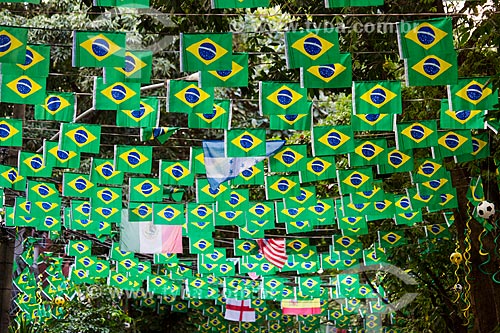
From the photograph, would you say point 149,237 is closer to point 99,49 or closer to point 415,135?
point 415,135

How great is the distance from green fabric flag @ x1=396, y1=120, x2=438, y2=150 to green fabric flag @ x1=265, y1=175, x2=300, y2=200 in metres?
2.62

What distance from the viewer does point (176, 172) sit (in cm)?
1333

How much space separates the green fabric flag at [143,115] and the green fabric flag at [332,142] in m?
2.11

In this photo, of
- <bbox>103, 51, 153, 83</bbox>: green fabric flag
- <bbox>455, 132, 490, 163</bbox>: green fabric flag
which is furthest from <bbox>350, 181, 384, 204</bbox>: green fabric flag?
<bbox>103, 51, 153, 83</bbox>: green fabric flag

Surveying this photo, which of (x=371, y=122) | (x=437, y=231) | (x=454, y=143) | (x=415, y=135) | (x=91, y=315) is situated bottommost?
(x=91, y=315)

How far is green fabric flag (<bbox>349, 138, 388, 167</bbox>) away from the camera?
40.7 feet

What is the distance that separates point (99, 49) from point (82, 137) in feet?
10.4

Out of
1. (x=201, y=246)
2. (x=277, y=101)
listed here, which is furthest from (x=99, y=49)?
(x=201, y=246)

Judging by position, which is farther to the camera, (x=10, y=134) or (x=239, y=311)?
(x=239, y=311)

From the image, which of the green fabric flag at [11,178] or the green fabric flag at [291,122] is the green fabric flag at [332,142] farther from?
the green fabric flag at [11,178]

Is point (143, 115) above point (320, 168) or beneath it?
above

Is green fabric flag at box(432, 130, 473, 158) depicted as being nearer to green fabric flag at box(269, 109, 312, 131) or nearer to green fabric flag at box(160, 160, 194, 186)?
green fabric flag at box(269, 109, 312, 131)

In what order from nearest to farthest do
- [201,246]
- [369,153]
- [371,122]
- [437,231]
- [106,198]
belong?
[371,122]
[369,153]
[106,198]
[437,231]
[201,246]

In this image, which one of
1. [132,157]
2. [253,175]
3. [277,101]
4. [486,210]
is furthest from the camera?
[253,175]
